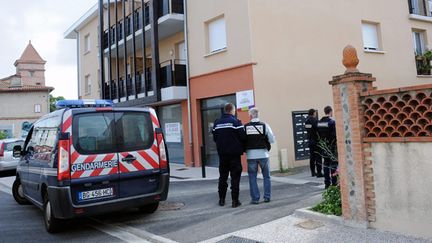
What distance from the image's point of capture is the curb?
5.25 meters

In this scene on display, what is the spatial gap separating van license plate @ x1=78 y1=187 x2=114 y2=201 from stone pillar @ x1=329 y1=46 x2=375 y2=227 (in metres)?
3.61

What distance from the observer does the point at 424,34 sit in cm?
1827

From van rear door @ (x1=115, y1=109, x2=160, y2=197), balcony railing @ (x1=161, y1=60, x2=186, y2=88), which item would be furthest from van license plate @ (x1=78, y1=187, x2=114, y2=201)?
balcony railing @ (x1=161, y1=60, x2=186, y2=88)

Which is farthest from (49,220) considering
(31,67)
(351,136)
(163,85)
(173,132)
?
(31,67)

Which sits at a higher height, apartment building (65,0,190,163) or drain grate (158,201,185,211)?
apartment building (65,0,190,163)

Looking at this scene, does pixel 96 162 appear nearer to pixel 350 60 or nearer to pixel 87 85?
pixel 350 60

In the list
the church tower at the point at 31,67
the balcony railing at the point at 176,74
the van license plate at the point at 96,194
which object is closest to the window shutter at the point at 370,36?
the balcony railing at the point at 176,74

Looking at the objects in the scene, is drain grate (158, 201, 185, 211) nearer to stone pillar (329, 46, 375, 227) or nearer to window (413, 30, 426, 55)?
stone pillar (329, 46, 375, 227)

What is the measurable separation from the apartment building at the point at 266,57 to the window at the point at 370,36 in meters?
0.04

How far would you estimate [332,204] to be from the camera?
19.5 feet

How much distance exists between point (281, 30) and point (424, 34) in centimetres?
951

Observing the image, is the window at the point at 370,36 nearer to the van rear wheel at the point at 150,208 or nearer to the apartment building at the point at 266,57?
the apartment building at the point at 266,57

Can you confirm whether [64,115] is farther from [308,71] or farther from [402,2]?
[402,2]

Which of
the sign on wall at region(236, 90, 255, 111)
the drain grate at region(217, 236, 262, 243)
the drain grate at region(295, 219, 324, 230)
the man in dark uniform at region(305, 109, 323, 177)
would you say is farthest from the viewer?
the sign on wall at region(236, 90, 255, 111)
